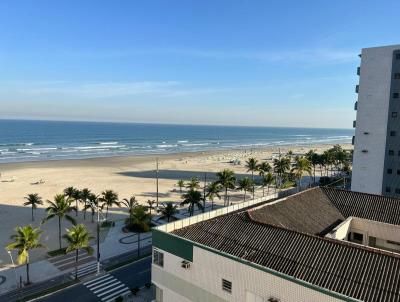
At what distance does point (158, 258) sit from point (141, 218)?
2632 cm

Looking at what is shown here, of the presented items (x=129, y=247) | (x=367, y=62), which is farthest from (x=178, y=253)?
(x=367, y=62)

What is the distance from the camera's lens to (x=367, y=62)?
65000 mm

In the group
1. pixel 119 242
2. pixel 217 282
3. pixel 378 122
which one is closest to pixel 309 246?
pixel 217 282

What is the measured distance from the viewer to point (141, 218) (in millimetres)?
55594

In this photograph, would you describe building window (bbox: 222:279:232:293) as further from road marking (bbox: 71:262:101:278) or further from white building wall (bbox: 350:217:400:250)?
road marking (bbox: 71:262:101:278)

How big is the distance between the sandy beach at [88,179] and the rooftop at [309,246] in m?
34.2

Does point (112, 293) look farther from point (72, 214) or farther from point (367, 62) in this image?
point (367, 62)

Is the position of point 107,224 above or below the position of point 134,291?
below

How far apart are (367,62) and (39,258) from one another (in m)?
66.8

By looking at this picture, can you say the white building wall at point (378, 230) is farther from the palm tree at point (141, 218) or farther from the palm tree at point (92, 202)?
the palm tree at point (92, 202)

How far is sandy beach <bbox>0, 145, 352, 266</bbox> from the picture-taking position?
65850 mm

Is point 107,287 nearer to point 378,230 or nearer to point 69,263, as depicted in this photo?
point 69,263

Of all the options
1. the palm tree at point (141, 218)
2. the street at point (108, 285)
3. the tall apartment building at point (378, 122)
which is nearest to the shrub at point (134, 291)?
the street at point (108, 285)

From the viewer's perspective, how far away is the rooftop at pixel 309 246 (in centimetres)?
2128
